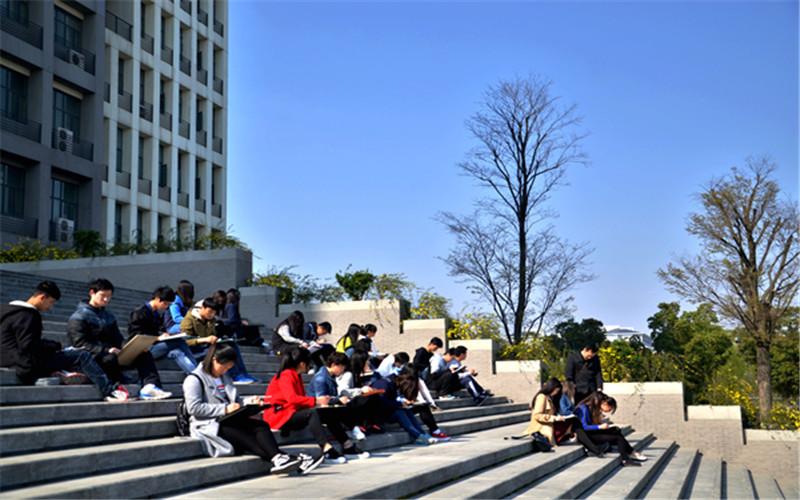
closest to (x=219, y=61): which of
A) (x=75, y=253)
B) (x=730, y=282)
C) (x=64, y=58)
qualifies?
(x=64, y=58)

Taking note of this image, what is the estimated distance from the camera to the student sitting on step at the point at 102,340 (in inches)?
Result: 358

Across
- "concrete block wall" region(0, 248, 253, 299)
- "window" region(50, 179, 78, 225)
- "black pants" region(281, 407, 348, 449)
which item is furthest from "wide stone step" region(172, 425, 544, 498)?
"window" region(50, 179, 78, 225)

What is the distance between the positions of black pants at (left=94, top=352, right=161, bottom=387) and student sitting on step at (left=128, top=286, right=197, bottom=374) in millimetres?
826

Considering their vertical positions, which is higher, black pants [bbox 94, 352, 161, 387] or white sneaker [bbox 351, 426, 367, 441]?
black pants [bbox 94, 352, 161, 387]

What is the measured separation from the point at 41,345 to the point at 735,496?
10.4 metres

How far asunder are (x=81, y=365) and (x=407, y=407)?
14.8ft

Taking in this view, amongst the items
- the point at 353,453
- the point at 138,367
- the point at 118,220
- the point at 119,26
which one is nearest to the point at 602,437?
the point at 353,453

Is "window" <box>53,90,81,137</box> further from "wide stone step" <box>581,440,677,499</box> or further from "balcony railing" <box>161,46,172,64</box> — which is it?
"wide stone step" <box>581,440,677,499</box>

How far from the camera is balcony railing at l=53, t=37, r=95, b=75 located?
31.1 m

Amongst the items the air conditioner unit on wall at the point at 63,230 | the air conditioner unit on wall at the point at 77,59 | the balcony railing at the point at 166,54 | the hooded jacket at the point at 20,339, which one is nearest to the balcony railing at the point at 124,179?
the air conditioner unit on wall at the point at 63,230

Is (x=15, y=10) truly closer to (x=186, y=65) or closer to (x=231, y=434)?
(x=186, y=65)

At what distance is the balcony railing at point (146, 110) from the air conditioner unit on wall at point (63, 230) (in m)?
9.47

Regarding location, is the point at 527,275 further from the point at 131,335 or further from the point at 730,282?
the point at 131,335

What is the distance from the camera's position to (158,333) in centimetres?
1045
